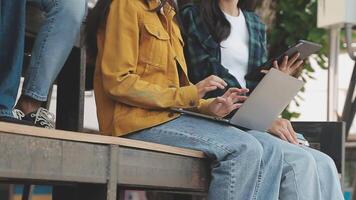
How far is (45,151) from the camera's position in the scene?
1.98m

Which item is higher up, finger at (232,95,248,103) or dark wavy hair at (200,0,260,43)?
dark wavy hair at (200,0,260,43)

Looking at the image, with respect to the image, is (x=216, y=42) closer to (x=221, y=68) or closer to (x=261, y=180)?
(x=221, y=68)

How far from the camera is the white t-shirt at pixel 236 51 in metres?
3.11

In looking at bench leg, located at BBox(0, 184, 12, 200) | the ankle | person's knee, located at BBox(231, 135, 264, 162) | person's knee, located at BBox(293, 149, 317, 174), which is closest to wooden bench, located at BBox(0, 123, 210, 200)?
person's knee, located at BBox(231, 135, 264, 162)

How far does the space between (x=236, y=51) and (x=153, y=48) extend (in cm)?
65

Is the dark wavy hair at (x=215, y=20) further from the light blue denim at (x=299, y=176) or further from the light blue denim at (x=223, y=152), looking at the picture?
the light blue denim at (x=223, y=152)

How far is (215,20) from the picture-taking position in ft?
10.4

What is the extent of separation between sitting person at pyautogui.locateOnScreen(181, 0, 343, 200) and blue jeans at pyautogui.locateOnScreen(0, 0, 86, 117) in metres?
0.61

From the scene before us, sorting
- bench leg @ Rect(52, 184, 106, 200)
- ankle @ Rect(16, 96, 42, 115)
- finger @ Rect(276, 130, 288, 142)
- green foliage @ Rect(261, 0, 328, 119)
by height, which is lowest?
bench leg @ Rect(52, 184, 106, 200)

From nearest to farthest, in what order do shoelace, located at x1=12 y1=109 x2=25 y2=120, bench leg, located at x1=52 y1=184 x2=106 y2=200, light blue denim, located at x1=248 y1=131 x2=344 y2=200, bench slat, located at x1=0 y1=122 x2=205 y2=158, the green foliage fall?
bench slat, located at x1=0 y1=122 x2=205 y2=158 < bench leg, located at x1=52 y1=184 x2=106 y2=200 < shoelace, located at x1=12 y1=109 x2=25 y2=120 < light blue denim, located at x1=248 y1=131 x2=344 y2=200 < the green foliage

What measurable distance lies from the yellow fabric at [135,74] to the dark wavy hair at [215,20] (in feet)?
1.60

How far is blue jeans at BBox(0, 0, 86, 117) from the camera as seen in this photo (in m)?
2.41

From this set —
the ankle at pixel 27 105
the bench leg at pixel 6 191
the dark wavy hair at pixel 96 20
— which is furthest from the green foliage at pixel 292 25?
the ankle at pixel 27 105

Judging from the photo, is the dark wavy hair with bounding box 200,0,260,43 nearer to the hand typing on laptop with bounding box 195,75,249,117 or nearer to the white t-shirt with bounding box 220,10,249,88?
the white t-shirt with bounding box 220,10,249,88
